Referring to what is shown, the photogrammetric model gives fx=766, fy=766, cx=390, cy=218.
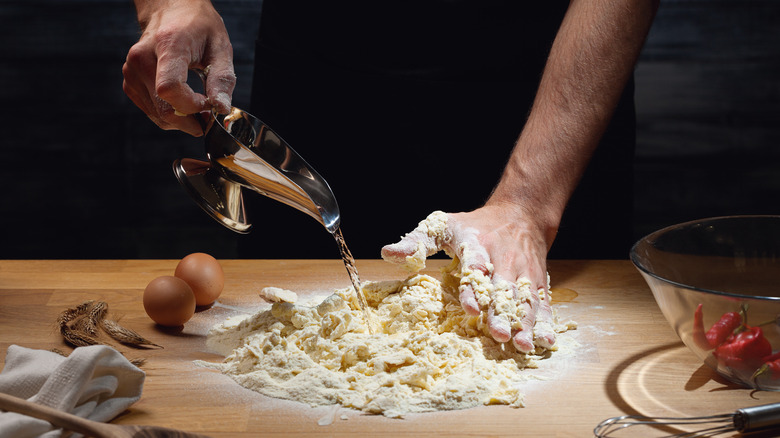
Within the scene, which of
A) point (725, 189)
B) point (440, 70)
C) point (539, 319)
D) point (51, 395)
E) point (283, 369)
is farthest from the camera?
point (725, 189)

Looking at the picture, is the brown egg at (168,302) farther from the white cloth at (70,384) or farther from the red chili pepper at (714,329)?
the red chili pepper at (714,329)

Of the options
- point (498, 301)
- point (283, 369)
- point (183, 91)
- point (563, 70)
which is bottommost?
point (283, 369)

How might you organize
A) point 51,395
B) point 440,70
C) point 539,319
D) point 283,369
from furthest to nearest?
point 440,70 → point 539,319 → point 283,369 → point 51,395

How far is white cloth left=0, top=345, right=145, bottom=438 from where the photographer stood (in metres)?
0.92

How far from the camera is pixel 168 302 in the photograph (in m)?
1.34

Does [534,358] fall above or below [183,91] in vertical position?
below

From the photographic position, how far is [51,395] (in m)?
0.98

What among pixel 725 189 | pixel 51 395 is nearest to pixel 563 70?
pixel 51 395

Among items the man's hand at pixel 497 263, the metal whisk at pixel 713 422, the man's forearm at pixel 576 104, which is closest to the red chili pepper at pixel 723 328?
the metal whisk at pixel 713 422

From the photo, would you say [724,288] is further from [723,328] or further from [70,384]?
[70,384]

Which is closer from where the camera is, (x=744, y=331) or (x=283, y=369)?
(x=744, y=331)

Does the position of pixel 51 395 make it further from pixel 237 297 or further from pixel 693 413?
pixel 693 413

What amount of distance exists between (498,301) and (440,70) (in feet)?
2.34

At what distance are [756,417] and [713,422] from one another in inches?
2.2
